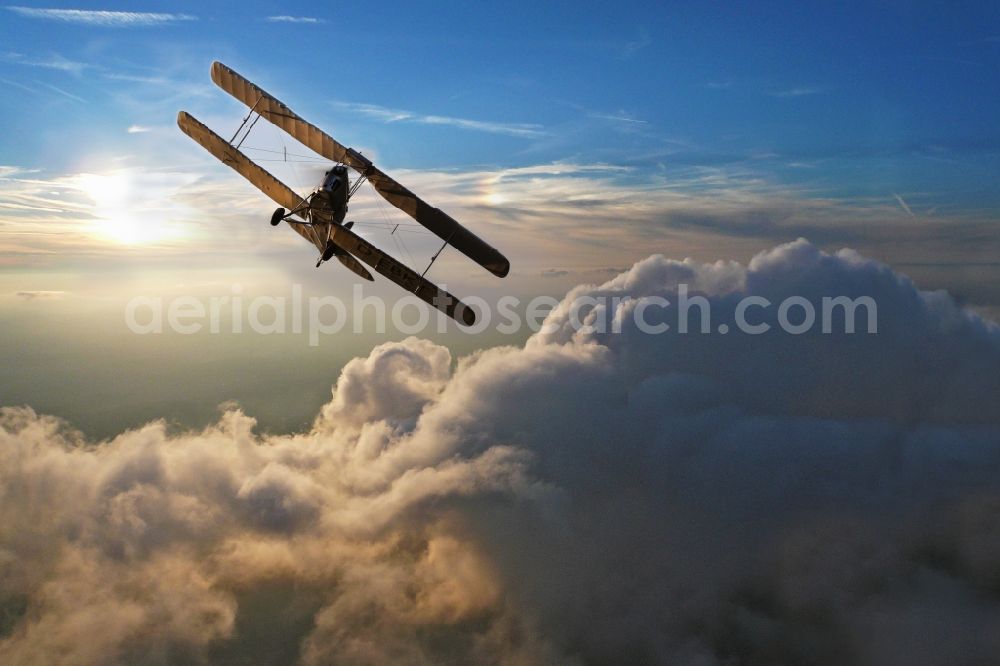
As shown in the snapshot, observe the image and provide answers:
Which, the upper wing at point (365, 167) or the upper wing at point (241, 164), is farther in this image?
the upper wing at point (241, 164)

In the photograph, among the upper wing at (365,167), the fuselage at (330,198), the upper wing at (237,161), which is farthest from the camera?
the upper wing at (237,161)

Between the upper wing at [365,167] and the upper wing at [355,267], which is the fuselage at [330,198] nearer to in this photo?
the upper wing at [365,167]

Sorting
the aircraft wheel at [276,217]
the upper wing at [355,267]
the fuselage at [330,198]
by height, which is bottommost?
the upper wing at [355,267]

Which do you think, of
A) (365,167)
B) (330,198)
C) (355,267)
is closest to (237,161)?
(330,198)

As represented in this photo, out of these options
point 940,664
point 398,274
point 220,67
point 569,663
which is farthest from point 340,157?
point 940,664

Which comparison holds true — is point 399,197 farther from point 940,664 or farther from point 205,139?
point 940,664

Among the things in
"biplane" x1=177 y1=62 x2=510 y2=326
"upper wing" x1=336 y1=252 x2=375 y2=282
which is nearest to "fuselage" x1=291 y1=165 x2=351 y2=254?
"biplane" x1=177 y1=62 x2=510 y2=326

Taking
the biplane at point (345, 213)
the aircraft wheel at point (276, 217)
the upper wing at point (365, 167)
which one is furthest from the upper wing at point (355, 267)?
the upper wing at point (365, 167)
